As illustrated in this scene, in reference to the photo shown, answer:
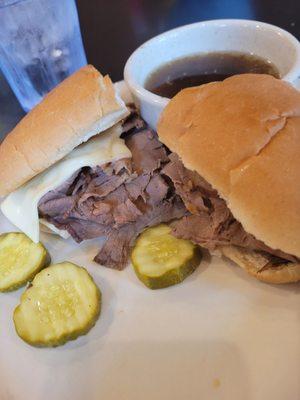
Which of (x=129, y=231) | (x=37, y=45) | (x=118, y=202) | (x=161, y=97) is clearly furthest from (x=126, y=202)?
(x=37, y=45)

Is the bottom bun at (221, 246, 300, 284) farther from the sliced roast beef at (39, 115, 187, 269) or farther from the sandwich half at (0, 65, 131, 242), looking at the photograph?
the sandwich half at (0, 65, 131, 242)

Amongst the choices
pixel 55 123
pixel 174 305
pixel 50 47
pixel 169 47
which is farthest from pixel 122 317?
pixel 50 47

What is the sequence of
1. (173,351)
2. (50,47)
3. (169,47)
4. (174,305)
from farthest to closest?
1. (50,47)
2. (169,47)
3. (174,305)
4. (173,351)

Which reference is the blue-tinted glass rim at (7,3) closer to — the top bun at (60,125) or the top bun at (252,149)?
the top bun at (60,125)

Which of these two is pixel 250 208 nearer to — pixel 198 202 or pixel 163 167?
pixel 198 202

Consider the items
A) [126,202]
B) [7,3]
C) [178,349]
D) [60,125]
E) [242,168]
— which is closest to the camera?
[242,168]

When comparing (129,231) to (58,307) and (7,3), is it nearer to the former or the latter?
(58,307)
